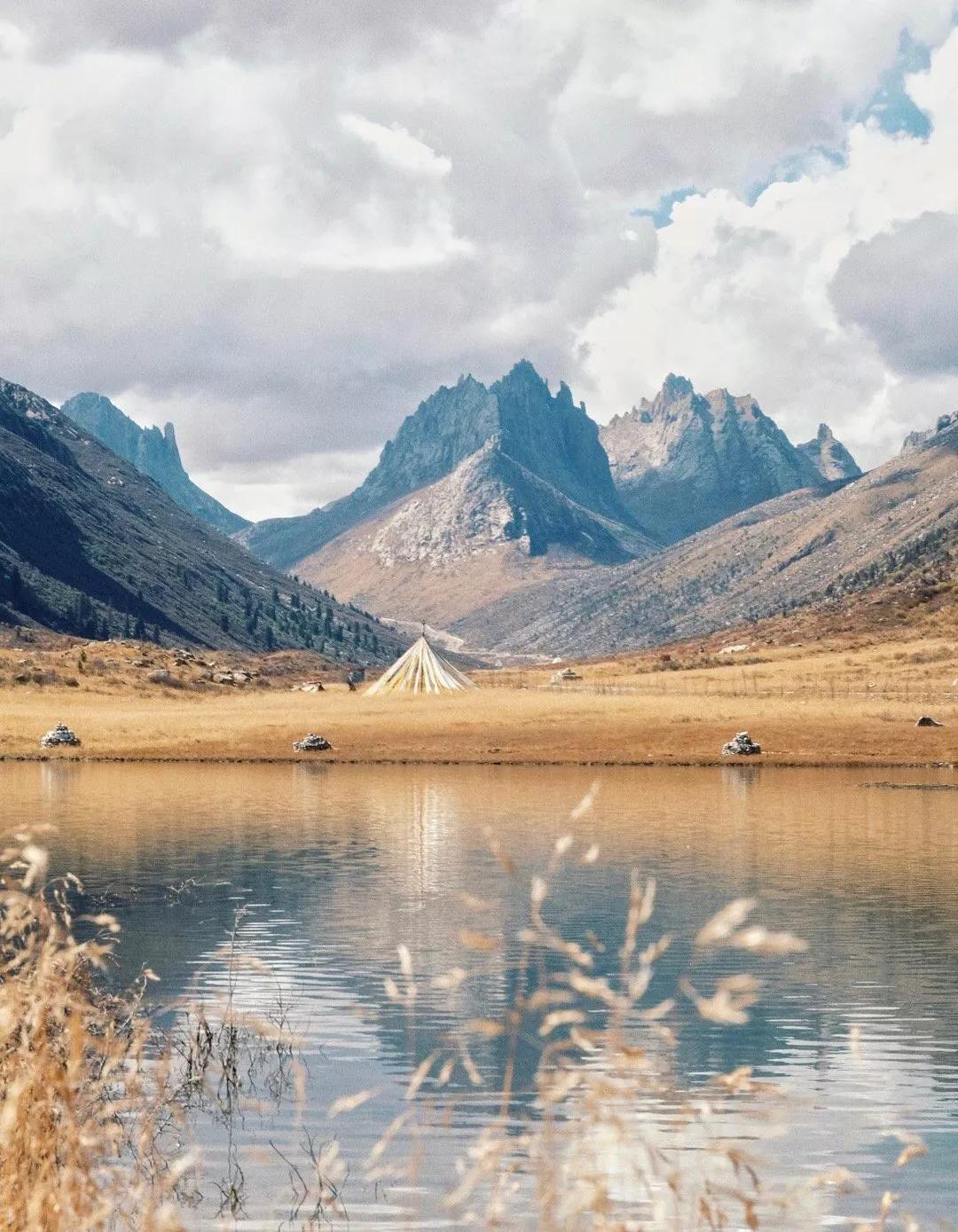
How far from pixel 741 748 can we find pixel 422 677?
Result: 47.0 meters

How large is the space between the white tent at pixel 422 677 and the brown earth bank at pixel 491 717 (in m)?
3.87

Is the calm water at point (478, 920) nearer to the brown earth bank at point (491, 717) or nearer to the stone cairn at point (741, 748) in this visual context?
the stone cairn at point (741, 748)

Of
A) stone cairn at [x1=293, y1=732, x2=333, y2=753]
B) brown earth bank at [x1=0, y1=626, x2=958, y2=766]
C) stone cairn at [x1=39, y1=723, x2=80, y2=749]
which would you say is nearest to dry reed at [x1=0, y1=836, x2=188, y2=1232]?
brown earth bank at [x1=0, y1=626, x2=958, y2=766]

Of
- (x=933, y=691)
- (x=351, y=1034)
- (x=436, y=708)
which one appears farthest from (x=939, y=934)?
(x=933, y=691)

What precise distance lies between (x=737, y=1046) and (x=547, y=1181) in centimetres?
1570

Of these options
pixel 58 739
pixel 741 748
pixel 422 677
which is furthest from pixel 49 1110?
pixel 422 677

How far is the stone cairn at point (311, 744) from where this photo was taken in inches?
3189

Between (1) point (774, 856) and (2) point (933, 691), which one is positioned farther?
(2) point (933, 691)

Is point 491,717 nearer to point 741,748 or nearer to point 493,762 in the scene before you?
point 493,762

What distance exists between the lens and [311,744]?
81375 millimetres

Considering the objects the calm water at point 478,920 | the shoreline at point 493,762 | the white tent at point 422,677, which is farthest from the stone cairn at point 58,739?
the white tent at point 422,677

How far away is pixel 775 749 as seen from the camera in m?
79.4

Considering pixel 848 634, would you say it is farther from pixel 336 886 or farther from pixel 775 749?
pixel 336 886

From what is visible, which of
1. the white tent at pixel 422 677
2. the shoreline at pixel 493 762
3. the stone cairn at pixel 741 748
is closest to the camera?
the shoreline at pixel 493 762
